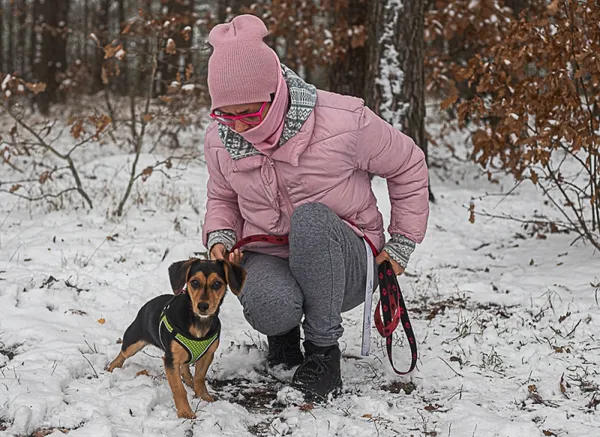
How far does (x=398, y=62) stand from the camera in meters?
6.75

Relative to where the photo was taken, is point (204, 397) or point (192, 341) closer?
point (192, 341)

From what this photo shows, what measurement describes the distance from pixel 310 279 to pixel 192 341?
62 centimetres

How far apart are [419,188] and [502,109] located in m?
1.84

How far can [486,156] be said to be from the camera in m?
5.18

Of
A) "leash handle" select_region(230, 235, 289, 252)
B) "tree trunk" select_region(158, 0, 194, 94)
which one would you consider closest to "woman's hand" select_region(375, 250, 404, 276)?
"leash handle" select_region(230, 235, 289, 252)

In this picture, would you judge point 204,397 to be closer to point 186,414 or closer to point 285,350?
point 186,414

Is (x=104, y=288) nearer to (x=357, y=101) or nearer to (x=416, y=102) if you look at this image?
(x=357, y=101)

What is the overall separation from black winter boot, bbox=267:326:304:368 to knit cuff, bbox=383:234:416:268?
65cm

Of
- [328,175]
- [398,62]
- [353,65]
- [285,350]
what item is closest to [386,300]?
[285,350]

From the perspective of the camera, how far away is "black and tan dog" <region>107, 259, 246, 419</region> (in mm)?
2947

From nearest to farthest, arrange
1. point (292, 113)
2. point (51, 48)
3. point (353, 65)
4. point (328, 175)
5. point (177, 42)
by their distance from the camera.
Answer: point (292, 113), point (328, 175), point (353, 65), point (177, 42), point (51, 48)

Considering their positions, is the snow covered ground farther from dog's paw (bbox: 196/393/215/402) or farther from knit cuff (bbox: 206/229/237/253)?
knit cuff (bbox: 206/229/237/253)

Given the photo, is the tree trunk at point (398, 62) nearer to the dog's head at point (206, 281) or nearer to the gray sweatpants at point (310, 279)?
the gray sweatpants at point (310, 279)

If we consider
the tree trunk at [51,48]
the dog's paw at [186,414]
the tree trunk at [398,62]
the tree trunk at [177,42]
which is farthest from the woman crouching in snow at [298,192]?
the tree trunk at [51,48]
